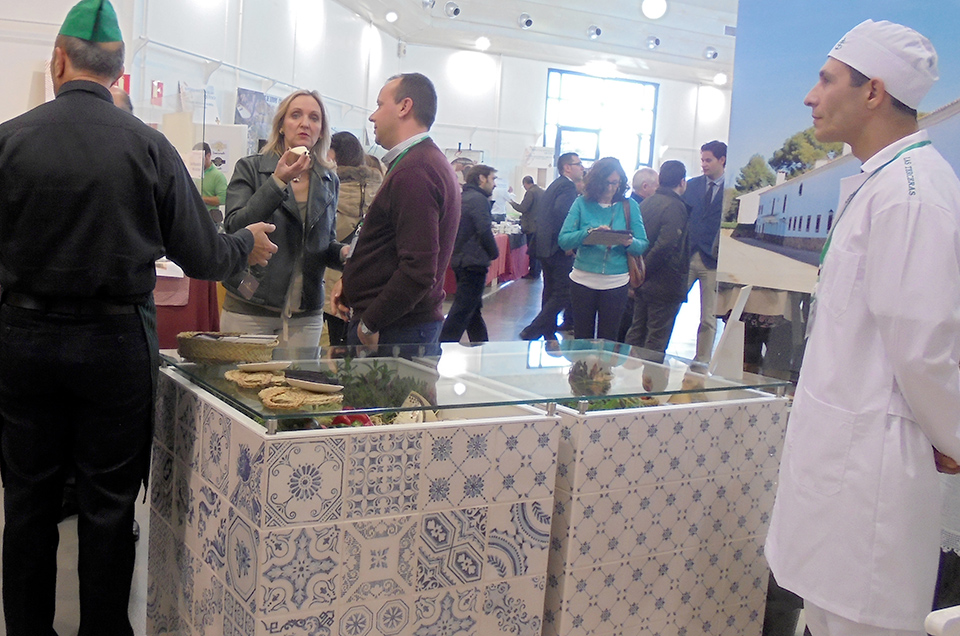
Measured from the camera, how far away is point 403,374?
210 centimetres

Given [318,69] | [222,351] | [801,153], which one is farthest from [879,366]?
[318,69]

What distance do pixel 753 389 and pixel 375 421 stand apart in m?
1.17

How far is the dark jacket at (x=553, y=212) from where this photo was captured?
250 inches

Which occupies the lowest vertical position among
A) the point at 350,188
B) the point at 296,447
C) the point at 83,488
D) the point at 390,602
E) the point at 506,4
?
the point at 390,602

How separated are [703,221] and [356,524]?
4.09 meters

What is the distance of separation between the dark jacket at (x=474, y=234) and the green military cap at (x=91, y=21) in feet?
12.5

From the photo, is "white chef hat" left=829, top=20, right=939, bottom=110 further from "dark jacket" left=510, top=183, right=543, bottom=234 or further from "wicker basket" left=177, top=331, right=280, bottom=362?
"dark jacket" left=510, top=183, right=543, bottom=234

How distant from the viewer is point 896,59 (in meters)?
1.74

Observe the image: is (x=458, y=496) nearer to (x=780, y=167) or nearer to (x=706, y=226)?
(x=780, y=167)

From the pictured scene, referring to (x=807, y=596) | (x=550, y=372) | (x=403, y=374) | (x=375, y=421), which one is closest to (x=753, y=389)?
(x=550, y=372)

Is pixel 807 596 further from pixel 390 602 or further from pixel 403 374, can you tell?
pixel 403 374

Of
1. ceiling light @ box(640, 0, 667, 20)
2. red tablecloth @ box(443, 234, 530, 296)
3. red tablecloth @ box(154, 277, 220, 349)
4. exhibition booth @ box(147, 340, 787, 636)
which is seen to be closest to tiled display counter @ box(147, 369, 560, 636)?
exhibition booth @ box(147, 340, 787, 636)

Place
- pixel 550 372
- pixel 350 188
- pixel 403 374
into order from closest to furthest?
pixel 403 374, pixel 550 372, pixel 350 188

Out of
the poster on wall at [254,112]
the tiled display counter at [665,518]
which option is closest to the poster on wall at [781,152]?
the tiled display counter at [665,518]
